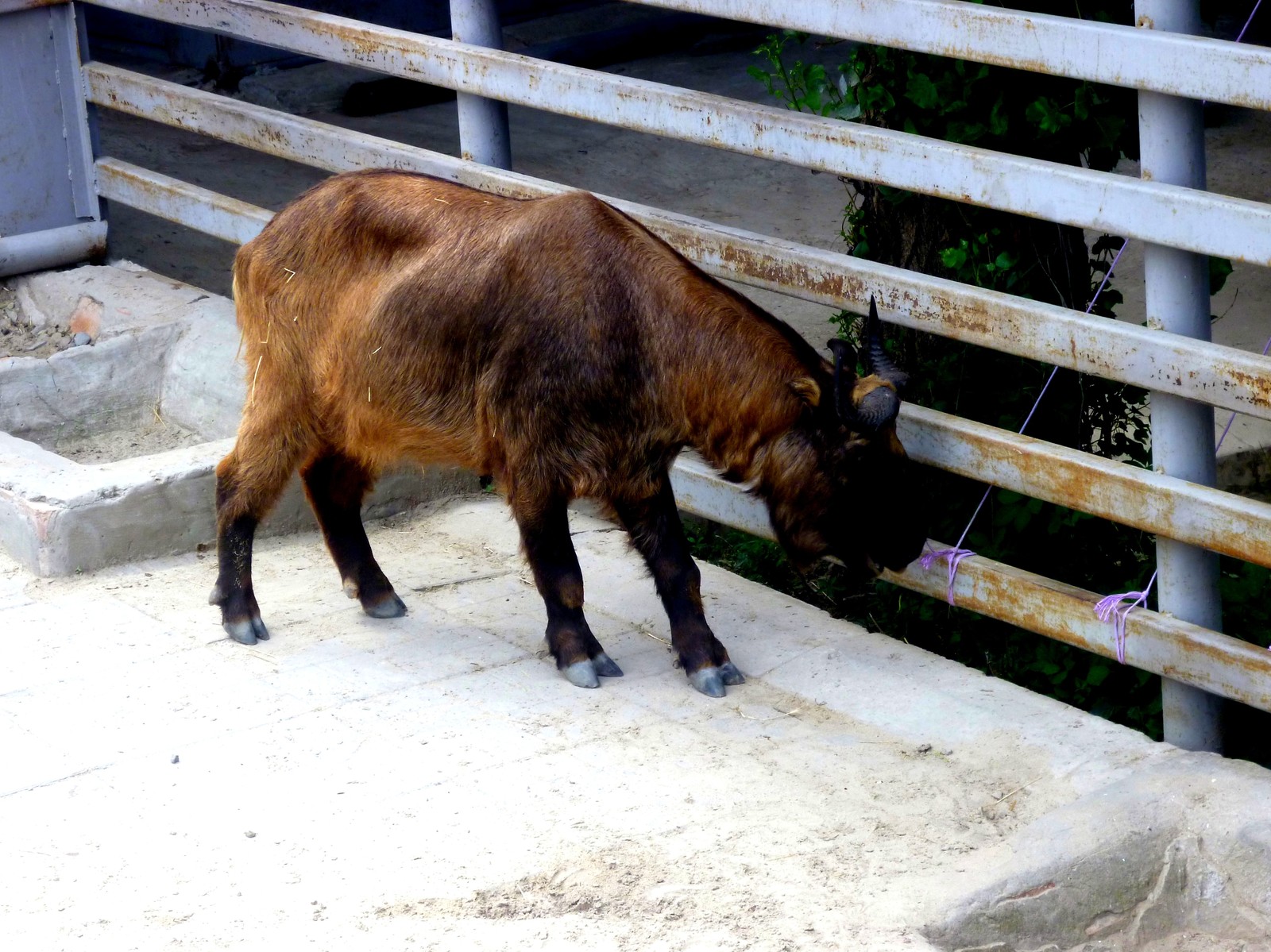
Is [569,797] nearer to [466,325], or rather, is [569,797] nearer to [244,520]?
[466,325]

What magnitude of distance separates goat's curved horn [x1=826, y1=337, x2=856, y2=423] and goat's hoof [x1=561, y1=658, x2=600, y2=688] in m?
0.98

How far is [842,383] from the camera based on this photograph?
4.27m

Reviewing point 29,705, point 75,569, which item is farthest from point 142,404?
point 29,705

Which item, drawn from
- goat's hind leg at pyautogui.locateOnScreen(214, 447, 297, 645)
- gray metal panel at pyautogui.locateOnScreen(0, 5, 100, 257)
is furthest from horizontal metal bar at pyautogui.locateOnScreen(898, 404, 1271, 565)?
gray metal panel at pyautogui.locateOnScreen(0, 5, 100, 257)

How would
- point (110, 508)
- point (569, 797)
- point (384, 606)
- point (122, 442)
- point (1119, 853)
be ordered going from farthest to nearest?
1. point (122, 442)
2. point (110, 508)
3. point (384, 606)
4. point (569, 797)
5. point (1119, 853)

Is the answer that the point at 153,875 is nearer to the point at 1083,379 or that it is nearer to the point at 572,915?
the point at 572,915

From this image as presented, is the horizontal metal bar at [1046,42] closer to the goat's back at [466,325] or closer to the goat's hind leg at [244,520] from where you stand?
the goat's back at [466,325]

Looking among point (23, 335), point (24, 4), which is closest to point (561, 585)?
point (23, 335)

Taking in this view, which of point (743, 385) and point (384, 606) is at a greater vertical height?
point (743, 385)

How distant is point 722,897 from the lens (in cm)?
360

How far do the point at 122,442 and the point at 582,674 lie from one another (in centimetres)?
270

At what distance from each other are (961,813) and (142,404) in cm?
393

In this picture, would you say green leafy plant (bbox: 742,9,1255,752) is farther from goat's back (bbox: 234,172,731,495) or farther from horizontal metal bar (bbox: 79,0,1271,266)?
goat's back (bbox: 234,172,731,495)

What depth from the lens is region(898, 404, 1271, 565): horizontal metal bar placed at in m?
3.95
